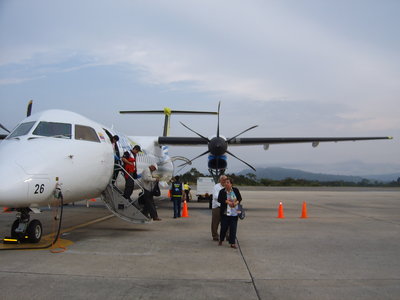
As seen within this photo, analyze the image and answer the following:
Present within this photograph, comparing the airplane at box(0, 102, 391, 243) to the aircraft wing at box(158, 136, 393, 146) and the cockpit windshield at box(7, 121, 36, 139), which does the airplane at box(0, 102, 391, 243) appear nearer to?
the cockpit windshield at box(7, 121, 36, 139)

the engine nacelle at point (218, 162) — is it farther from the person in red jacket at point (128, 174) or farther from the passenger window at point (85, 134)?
the passenger window at point (85, 134)

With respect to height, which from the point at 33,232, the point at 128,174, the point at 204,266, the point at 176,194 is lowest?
the point at 204,266

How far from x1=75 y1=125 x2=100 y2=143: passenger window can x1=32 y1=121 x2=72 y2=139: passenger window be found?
0.20 m

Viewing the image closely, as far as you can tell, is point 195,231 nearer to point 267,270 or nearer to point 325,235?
point 325,235

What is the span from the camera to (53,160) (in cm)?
657

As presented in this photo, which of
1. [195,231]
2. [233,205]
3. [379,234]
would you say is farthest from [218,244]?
[379,234]

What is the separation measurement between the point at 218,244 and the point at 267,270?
219cm

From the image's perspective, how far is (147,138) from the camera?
17781 mm

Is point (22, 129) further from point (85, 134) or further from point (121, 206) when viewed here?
point (121, 206)

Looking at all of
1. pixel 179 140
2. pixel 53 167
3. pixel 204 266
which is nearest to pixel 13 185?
pixel 53 167

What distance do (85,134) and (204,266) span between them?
4.05 m

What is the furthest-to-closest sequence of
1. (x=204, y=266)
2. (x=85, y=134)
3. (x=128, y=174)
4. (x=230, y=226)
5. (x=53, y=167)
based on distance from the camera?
(x=128, y=174) → (x=85, y=134) → (x=230, y=226) → (x=53, y=167) → (x=204, y=266)

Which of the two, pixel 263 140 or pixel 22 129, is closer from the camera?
Answer: pixel 22 129

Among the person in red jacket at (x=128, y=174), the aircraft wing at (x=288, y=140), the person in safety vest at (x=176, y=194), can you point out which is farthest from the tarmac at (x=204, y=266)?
the aircraft wing at (x=288, y=140)
